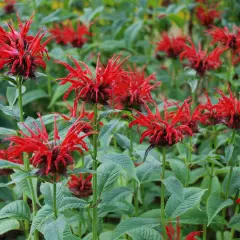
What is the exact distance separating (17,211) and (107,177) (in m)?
0.32

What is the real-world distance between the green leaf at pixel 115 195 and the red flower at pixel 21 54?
0.49 metres

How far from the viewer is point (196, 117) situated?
174 cm

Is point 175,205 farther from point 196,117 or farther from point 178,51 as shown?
point 178,51

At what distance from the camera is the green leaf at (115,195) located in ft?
5.47

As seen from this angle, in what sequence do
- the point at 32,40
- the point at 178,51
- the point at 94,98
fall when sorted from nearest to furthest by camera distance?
the point at 94,98 < the point at 32,40 < the point at 178,51

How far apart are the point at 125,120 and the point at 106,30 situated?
1.58 metres

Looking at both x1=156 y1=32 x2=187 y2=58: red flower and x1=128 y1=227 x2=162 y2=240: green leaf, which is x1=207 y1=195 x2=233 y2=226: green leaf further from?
x1=156 y1=32 x2=187 y2=58: red flower

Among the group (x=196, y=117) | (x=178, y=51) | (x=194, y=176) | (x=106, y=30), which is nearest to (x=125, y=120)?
(x=196, y=117)

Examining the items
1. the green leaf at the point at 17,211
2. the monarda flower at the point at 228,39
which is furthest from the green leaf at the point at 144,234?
the monarda flower at the point at 228,39

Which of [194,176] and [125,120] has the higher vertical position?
[125,120]

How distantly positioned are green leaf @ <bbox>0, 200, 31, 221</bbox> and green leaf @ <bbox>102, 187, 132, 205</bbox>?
27 centimetres

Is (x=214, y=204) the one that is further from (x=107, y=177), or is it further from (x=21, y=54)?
(x=21, y=54)

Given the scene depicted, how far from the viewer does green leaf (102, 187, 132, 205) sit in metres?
1.67

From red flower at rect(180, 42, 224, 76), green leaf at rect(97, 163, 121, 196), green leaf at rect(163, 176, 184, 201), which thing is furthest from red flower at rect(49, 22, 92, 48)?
green leaf at rect(163, 176, 184, 201)
